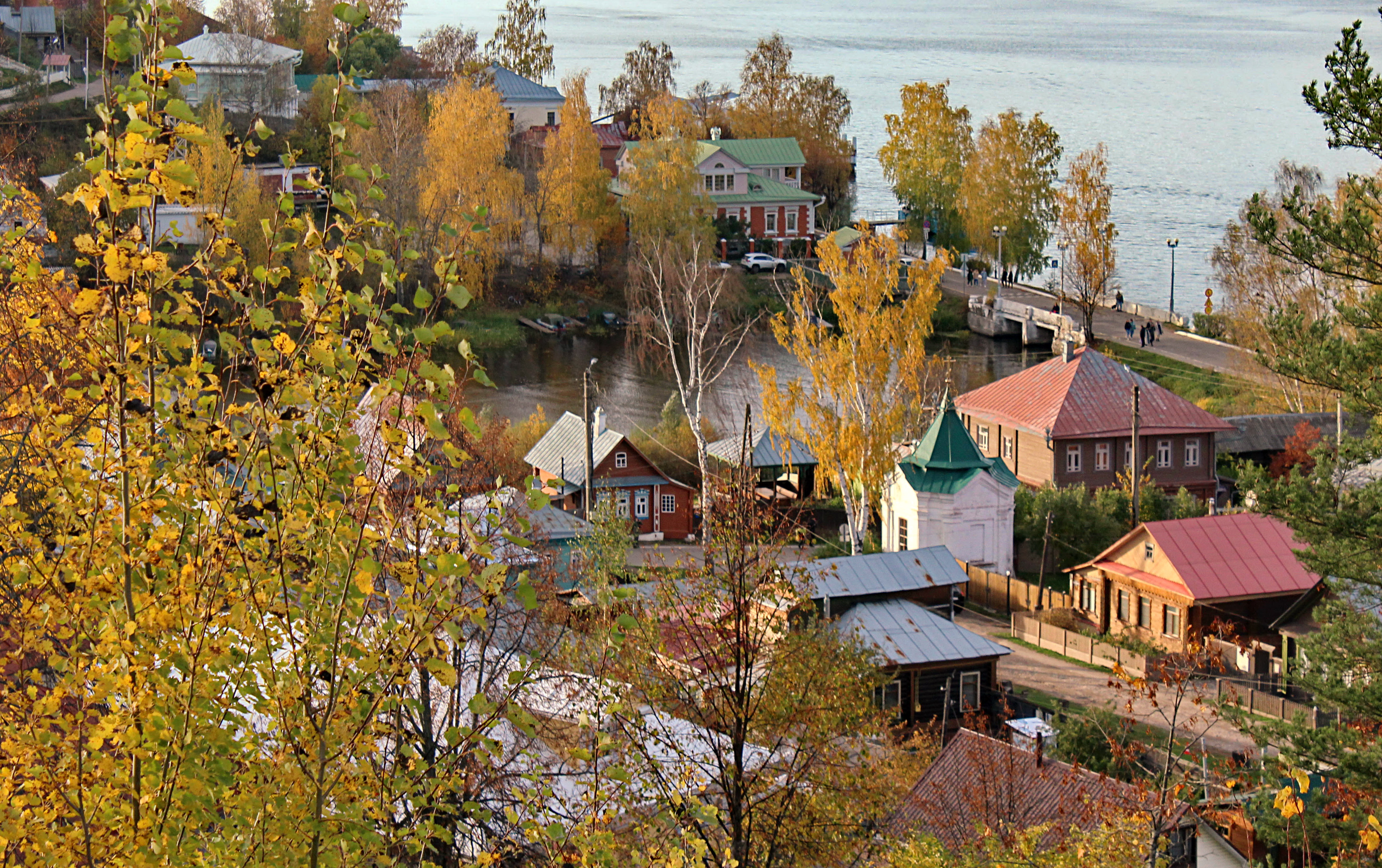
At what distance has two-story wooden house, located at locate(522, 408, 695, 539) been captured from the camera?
3384 cm

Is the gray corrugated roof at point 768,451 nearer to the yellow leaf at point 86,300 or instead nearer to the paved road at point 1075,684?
the paved road at point 1075,684

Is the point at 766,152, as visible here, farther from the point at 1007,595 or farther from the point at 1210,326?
the point at 1007,595

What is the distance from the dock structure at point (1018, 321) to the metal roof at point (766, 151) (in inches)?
498

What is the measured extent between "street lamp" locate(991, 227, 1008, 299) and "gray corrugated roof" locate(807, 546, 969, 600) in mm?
36671

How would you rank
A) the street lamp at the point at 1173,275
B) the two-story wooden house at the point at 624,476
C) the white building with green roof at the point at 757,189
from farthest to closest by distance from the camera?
the white building with green roof at the point at 757,189 < the street lamp at the point at 1173,275 < the two-story wooden house at the point at 624,476

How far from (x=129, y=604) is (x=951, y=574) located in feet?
70.3

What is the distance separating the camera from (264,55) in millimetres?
67438

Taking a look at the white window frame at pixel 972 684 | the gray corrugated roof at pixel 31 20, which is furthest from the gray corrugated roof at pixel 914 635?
the gray corrugated roof at pixel 31 20

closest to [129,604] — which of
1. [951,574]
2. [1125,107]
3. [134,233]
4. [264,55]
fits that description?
[134,233]

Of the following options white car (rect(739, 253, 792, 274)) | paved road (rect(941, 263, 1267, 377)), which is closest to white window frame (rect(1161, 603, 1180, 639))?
paved road (rect(941, 263, 1267, 377))

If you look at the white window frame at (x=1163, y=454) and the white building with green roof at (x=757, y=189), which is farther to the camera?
the white building with green roof at (x=757, y=189)

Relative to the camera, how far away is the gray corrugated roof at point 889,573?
23.7 meters

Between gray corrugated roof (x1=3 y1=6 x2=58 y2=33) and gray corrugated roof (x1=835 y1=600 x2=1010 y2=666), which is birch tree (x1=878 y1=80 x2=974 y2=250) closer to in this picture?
gray corrugated roof (x1=3 y1=6 x2=58 y2=33)

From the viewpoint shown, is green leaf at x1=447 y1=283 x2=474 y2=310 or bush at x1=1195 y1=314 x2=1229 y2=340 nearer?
green leaf at x1=447 y1=283 x2=474 y2=310
